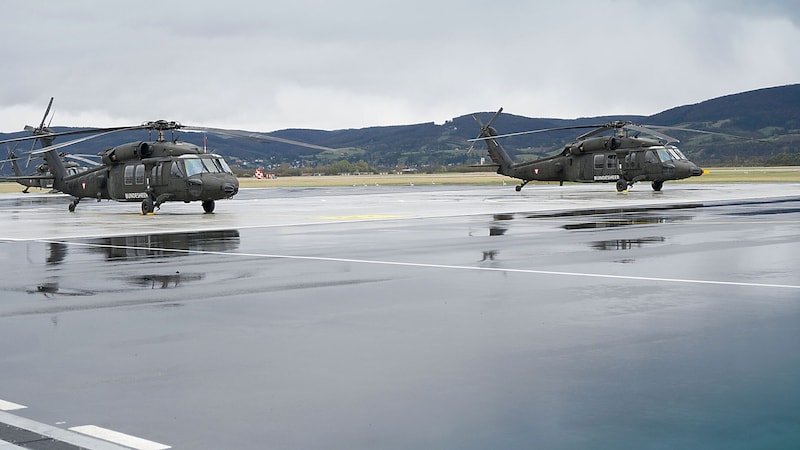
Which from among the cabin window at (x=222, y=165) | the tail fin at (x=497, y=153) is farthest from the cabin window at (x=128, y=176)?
the tail fin at (x=497, y=153)

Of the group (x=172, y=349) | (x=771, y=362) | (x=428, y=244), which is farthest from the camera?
(x=428, y=244)

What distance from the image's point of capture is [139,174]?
1469 inches

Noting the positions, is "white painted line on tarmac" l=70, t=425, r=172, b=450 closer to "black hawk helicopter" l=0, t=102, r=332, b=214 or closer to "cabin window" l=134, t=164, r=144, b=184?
"black hawk helicopter" l=0, t=102, r=332, b=214

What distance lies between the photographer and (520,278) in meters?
15.0

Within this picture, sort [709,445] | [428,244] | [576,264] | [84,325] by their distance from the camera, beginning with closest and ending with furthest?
1. [709,445]
2. [84,325]
3. [576,264]
4. [428,244]

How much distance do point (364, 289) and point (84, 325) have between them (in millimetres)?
4182

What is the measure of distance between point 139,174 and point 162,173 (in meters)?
1.25

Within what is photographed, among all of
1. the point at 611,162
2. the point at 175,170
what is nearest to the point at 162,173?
the point at 175,170

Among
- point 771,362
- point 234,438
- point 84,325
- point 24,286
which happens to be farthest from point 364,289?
point 234,438

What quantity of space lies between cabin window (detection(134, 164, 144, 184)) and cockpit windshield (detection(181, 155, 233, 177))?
6.69ft

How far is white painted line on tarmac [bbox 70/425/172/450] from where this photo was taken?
246 inches

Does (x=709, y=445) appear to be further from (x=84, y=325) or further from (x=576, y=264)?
(x=576, y=264)

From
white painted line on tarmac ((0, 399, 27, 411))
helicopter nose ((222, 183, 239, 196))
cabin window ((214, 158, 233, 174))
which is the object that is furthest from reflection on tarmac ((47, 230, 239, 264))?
white painted line on tarmac ((0, 399, 27, 411))

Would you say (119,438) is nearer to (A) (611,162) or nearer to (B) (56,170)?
(B) (56,170)
